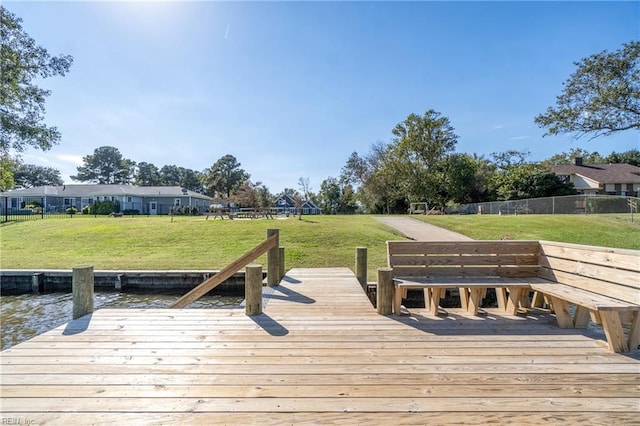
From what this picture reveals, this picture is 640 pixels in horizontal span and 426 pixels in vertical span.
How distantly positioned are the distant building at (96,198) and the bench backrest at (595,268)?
43073 mm

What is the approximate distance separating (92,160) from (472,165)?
72419 mm

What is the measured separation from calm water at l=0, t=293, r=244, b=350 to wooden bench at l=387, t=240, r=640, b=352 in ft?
15.9

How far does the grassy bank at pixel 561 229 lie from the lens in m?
13.7

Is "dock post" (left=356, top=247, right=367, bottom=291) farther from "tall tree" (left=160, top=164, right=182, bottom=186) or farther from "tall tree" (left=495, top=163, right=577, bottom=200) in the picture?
"tall tree" (left=160, top=164, right=182, bottom=186)

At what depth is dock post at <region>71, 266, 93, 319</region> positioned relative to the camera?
4172 millimetres

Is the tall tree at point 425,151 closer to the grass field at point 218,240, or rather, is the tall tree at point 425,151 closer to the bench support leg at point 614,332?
the grass field at point 218,240

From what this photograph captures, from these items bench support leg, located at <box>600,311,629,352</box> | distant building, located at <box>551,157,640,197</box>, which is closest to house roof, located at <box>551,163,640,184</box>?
distant building, located at <box>551,157,640,197</box>

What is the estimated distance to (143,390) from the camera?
250cm

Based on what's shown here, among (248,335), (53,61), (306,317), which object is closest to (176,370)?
(248,335)

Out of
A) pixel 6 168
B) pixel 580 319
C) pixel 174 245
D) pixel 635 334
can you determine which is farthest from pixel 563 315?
pixel 6 168

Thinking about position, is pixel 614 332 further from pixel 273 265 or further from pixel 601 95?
pixel 601 95

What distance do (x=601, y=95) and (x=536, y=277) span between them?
50.7 ft

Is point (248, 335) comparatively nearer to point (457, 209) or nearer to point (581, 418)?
point (581, 418)

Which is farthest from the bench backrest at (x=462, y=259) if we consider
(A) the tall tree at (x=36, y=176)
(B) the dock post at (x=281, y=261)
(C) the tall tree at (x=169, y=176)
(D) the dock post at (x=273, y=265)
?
(A) the tall tree at (x=36, y=176)
